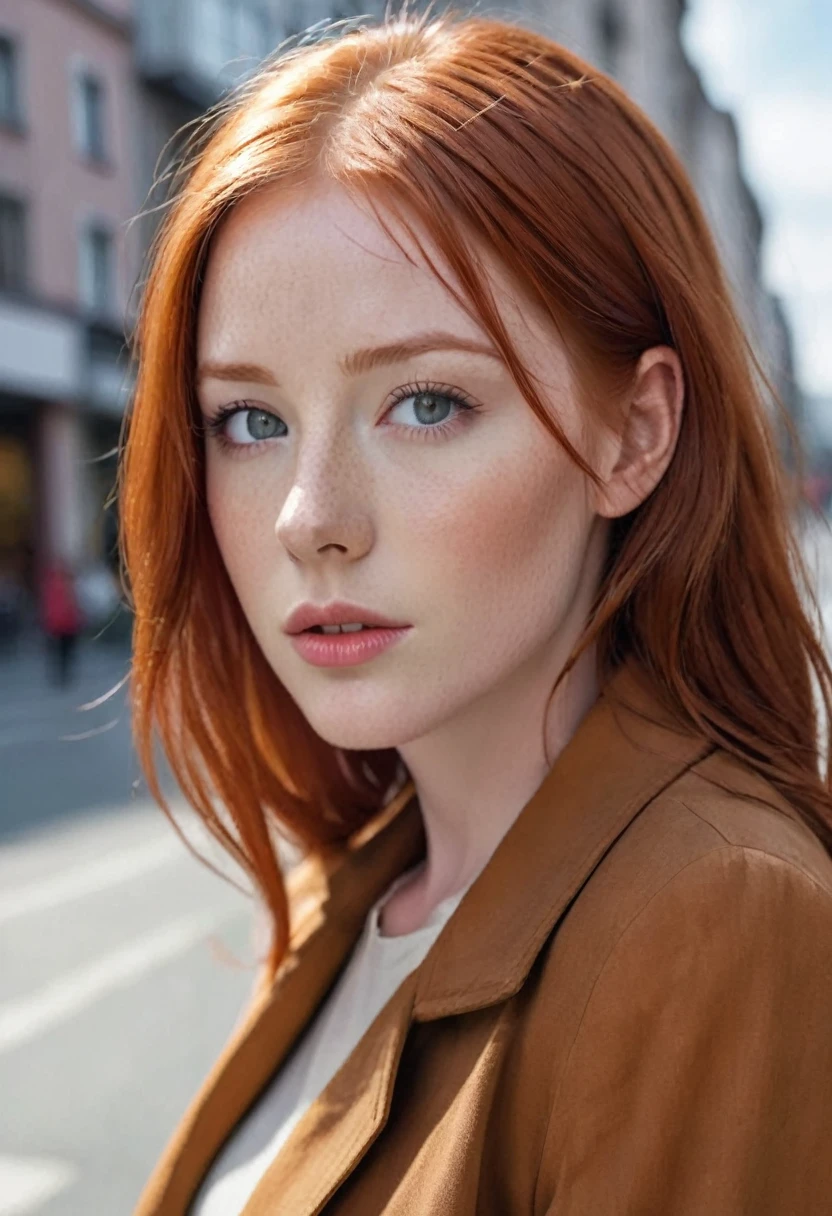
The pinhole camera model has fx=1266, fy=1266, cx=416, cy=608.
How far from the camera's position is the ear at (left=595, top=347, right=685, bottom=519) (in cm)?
126

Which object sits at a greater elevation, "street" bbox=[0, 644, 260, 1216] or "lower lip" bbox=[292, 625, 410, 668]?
"lower lip" bbox=[292, 625, 410, 668]

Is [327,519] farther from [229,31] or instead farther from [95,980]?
[229,31]

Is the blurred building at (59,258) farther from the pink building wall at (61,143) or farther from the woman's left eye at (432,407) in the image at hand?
the woman's left eye at (432,407)

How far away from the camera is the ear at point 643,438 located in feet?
4.14

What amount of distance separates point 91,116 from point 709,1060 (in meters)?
21.1

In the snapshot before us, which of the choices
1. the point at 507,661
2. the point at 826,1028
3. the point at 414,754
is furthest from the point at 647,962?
the point at 414,754

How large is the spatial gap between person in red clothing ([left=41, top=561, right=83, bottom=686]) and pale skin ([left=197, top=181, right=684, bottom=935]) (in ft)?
41.3

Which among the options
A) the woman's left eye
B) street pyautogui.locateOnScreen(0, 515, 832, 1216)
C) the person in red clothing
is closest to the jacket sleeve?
the woman's left eye

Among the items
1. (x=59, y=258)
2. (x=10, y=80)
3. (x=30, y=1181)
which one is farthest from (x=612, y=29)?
(x=30, y=1181)

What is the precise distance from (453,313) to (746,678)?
0.48 metres

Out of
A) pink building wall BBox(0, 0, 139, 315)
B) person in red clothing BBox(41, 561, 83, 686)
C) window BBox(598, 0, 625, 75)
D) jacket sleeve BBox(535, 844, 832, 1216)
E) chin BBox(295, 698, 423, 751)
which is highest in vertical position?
window BBox(598, 0, 625, 75)

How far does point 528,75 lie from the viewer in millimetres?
1200

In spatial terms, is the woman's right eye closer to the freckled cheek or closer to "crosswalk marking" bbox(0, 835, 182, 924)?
the freckled cheek

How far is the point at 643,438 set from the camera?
128cm
